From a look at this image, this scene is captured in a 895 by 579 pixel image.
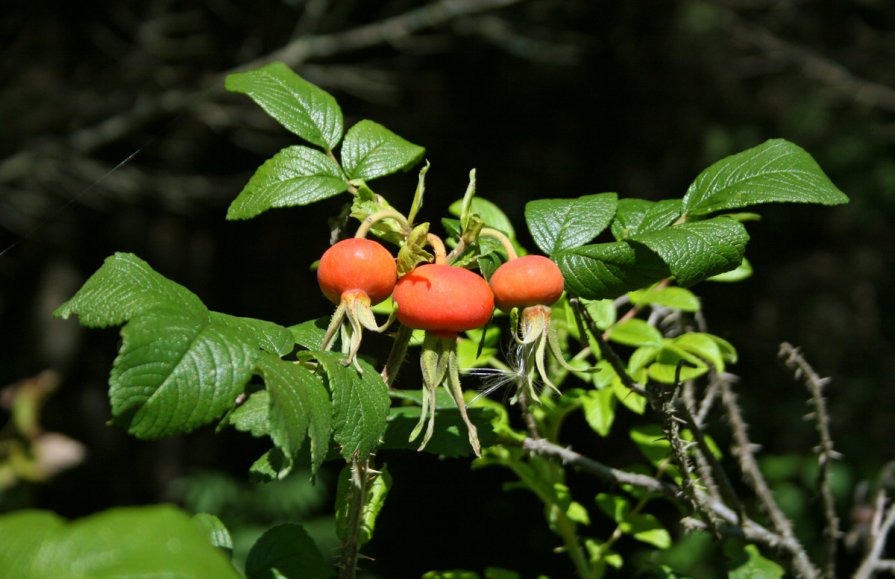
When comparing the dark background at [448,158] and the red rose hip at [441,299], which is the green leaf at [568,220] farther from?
the dark background at [448,158]

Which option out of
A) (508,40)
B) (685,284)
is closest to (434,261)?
(685,284)

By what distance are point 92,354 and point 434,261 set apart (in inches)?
185

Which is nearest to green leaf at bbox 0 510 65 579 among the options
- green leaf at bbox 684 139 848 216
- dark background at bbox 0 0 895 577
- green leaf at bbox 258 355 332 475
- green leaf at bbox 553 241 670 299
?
green leaf at bbox 258 355 332 475

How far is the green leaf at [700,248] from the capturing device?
83 cm

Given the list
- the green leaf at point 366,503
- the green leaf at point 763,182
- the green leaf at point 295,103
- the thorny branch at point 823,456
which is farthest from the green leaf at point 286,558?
the thorny branch at point 823,456

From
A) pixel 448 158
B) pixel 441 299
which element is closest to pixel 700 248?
pixel 441 299

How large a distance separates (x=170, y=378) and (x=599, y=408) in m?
0.67

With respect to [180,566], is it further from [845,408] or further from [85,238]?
[85,238]

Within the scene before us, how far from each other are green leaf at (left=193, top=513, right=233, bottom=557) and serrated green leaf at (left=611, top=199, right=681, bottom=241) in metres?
0.50

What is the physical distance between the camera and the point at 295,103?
103 cm

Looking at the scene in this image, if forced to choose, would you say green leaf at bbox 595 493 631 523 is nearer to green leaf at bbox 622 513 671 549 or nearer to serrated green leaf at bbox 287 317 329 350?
green leaf at bbox 622 513 671 549

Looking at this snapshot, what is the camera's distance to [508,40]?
458 cm

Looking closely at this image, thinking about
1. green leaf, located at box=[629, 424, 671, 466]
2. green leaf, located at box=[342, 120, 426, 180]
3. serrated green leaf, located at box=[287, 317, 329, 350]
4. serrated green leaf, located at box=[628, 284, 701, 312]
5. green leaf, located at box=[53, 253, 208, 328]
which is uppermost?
green leaf, located at box=[342, 120, 426, 180]

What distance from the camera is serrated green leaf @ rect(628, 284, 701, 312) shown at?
1.20 m
